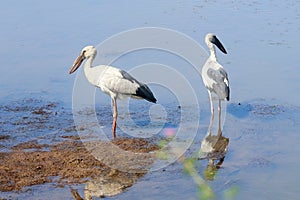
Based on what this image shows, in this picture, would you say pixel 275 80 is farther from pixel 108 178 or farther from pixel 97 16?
pixel 97 16

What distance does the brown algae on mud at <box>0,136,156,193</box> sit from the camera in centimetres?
641

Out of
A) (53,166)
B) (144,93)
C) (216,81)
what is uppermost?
(216,81)

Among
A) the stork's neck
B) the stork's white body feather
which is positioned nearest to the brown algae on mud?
the stork's white body feather

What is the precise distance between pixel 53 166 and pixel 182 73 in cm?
458

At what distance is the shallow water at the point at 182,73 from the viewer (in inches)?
266

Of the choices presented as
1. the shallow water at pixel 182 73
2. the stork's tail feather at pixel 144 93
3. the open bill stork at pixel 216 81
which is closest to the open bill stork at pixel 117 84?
the stork's tail feather at pixel 144 93

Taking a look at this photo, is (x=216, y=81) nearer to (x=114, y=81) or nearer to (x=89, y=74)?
(x=114, y=81)

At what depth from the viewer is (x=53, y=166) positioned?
6.77m

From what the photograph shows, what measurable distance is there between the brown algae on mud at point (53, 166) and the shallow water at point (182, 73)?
6.6 inches

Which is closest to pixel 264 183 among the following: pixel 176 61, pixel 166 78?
pixel 166 78

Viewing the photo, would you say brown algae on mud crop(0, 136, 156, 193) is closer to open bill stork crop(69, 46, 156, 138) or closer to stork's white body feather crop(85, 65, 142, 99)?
open bill stork crop(69, 46, 156, 138)

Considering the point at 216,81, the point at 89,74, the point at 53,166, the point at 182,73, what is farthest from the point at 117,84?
the point at 182,73

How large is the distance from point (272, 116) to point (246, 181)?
7.78 feet

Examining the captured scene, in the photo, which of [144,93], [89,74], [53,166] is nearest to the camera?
[53,166]
